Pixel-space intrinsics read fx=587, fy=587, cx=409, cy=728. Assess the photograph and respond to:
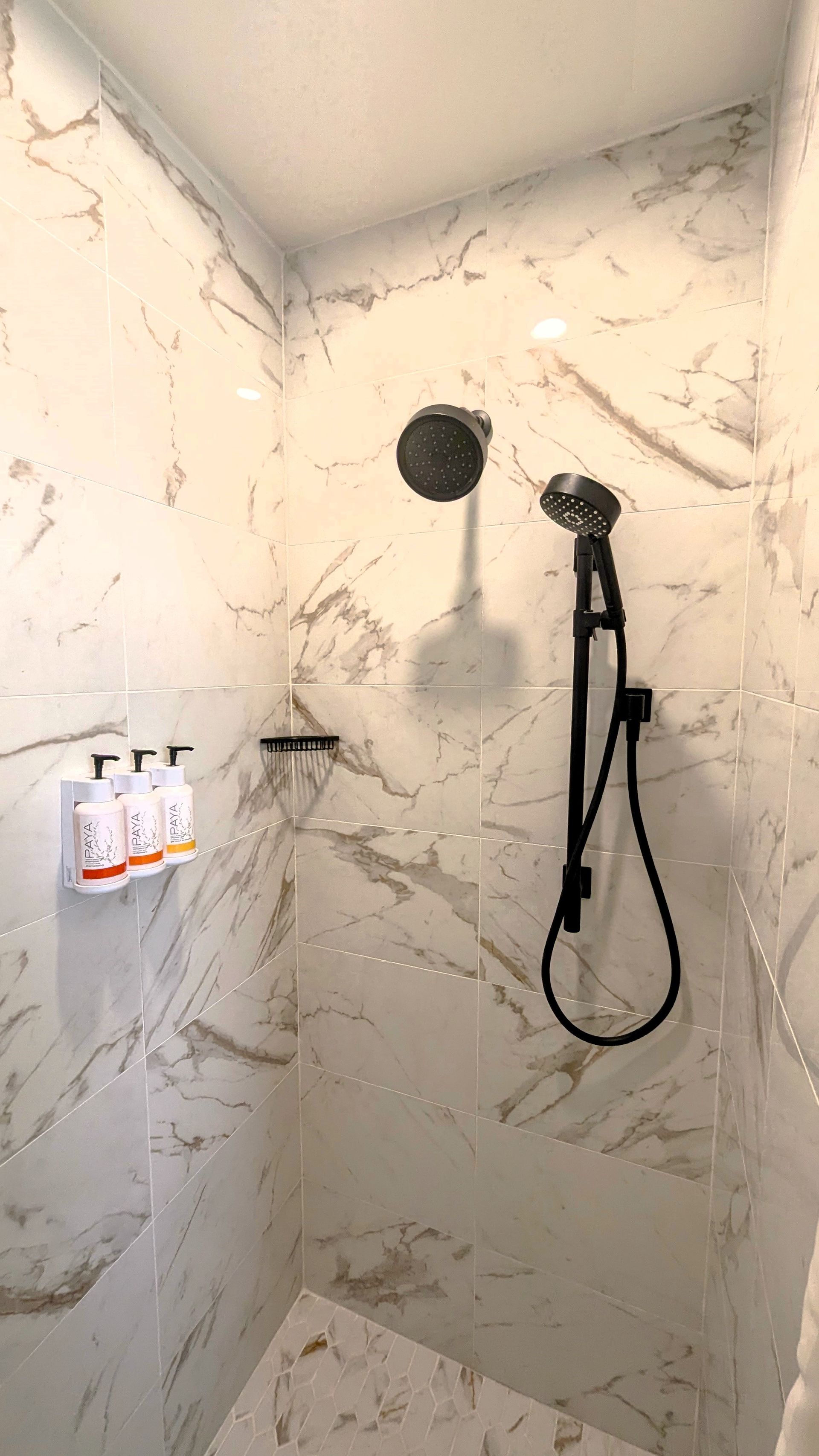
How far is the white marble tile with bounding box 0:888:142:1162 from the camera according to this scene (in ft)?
2.63

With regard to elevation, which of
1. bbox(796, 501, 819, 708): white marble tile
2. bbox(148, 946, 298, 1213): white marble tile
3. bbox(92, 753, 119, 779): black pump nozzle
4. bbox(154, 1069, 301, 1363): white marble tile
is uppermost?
bbox(796, 501, 819, 708): white marble tile

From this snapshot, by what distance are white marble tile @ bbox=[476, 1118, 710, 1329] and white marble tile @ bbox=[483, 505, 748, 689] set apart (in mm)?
974

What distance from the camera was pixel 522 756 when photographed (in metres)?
1.20

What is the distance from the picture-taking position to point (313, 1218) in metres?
1.51

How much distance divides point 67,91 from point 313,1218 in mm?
2290

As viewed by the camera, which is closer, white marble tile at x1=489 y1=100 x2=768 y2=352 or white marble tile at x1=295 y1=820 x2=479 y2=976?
white marble tile at x1=489 y1=100 x2=768 y2=352

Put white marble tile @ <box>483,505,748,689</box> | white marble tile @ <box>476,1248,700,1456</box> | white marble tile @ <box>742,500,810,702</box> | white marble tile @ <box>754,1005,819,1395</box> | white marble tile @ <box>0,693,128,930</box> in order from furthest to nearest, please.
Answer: white marble tile @ <box>476,1248,700,1456</box>
white marble tile @ <box>483,505,748,689</box>
white marble tile @ <box>0,693,128,930</box>
white marble tile @ <box>742,500,810,702</box>
white marble tile @ <box>754,1005,819,1395</box>

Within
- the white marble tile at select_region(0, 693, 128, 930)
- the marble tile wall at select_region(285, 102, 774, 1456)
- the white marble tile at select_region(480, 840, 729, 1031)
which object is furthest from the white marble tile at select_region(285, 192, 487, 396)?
the white marble tile at select_region(480, 840, 729, 1031)

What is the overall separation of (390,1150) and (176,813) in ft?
3.35

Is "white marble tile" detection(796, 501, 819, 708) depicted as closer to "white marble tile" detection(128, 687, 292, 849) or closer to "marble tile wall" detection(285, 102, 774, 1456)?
"marble tile wall" detection(285, 102, 774, 1456)

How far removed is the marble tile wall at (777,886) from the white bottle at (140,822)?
0.85 m

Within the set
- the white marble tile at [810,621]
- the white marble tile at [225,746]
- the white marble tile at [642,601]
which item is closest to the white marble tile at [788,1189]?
the white marble tile at [810,621]

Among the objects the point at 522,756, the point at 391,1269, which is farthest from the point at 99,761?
the point at 391,1269

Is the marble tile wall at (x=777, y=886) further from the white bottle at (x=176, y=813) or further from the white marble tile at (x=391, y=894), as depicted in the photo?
the white bottle at (x=176, y=813)
